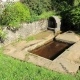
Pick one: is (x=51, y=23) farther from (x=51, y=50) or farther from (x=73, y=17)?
(x=51, y=50)

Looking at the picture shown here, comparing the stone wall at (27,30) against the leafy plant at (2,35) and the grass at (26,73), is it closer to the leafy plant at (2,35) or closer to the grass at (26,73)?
the leafy plant at (2,35)

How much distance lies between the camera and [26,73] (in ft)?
19.7

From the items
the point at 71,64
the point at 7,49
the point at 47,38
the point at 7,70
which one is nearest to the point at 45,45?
the point at 47,38

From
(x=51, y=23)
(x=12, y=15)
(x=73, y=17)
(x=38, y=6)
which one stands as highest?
(x=38, y=6)

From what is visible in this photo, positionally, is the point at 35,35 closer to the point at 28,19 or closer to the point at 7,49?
the point at 28,19

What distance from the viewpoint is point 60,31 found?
12.5 m

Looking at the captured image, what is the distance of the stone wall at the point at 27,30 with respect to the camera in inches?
353

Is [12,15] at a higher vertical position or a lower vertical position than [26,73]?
higher

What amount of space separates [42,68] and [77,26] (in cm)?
689

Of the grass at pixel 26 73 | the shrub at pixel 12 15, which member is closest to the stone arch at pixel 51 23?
the shrub at pixel 12 15

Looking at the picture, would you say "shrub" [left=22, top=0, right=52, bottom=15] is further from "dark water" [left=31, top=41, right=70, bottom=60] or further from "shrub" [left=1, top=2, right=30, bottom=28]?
"dark water" [left=31, top=41, right=70, bottom=60]

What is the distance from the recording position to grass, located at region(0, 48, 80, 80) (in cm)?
577

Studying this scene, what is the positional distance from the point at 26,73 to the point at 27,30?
15.2 feet

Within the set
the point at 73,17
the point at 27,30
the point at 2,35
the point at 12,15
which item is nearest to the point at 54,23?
the point at 73,17
